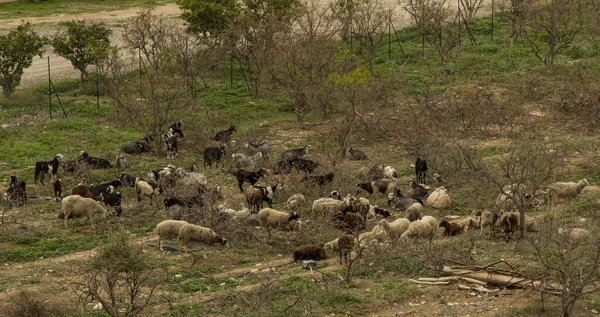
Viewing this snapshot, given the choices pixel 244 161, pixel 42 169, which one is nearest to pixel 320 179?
pixel 244 161

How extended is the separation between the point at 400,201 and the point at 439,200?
0.86 meters

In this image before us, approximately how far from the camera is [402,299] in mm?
14336

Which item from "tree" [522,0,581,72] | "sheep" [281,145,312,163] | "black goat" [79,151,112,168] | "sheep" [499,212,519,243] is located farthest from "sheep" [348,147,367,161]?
"tree" [522,0,581,72]

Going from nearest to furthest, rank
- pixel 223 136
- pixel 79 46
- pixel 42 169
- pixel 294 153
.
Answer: pixel 42 169 → pixel 294 153 → pixel 223 136 → pixel 79 46

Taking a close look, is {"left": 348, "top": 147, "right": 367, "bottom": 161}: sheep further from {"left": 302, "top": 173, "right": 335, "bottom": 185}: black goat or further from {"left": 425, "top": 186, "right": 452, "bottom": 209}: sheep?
{"left": 425, "top": 186, "right": 452, "bottom": 209}: sheep

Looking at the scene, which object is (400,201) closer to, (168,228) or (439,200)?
(439,200)

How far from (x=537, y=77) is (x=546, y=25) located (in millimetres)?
2942

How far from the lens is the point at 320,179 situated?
20.8 metres

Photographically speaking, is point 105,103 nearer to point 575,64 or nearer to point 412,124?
point 412,124

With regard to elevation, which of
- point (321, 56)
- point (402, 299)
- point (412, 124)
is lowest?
point (402, 299)

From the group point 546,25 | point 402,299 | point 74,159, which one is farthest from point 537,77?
point 402,299

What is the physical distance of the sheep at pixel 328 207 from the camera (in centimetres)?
1880

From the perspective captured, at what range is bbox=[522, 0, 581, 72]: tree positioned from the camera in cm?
3328

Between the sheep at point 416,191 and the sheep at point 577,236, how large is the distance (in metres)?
5.26
